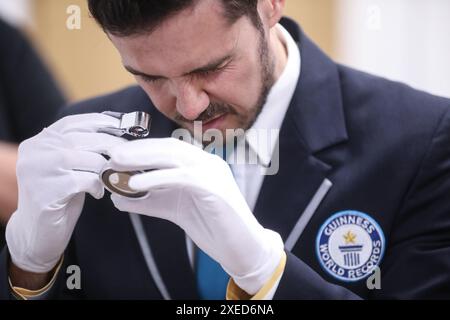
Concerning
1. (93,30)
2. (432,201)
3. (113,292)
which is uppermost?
(93,30)

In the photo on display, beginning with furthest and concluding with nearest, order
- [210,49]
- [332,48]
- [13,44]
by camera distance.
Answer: [332,48], [13,44], [210,49]

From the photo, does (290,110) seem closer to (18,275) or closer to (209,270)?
(209,270)

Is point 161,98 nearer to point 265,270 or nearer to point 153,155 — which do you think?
point 153,155

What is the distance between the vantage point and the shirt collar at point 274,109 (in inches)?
33.2

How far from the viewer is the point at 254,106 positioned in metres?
0.84

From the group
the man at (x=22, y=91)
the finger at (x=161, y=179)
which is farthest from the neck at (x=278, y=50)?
the man at (x=22, y=91)

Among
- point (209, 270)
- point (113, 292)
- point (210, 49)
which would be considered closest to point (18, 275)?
point (113, 292)

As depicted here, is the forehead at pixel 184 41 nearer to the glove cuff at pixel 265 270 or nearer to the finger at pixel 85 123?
the finger at pixel 85 123

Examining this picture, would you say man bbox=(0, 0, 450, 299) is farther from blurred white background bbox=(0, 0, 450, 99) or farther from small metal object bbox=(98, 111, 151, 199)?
blurred white background bbox=(0, 0, 450, 99)

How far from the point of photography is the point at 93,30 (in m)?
0.83

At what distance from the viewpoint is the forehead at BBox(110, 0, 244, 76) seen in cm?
74

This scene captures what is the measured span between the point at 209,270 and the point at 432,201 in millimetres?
264

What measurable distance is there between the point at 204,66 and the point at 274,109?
0.42ft

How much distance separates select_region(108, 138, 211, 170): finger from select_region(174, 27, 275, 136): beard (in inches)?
2.9
